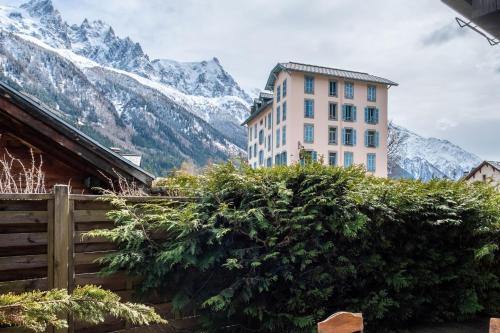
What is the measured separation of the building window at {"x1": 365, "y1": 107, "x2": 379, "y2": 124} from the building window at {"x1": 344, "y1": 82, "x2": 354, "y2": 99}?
210 cm

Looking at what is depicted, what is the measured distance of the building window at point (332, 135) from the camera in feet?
124

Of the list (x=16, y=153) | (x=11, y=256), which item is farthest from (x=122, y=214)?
(x=16, y=153)

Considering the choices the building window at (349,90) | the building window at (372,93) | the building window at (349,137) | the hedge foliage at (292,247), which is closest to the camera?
the hedge foliage at (292,247)

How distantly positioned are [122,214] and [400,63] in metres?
9.43

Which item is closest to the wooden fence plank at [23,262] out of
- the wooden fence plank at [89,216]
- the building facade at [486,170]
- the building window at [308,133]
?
the wooden fence plank at [89,216]

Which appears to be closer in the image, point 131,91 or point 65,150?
point 65,150

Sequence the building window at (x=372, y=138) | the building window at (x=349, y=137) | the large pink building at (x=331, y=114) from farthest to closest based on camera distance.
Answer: the building window at (x=372, y=138), the building window at (x=349, y=137), the large pink building at (x=331, y=114)

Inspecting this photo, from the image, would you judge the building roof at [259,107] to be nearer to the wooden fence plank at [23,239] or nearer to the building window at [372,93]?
the building window at [372,93]

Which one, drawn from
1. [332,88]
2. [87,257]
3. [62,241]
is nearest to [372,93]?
[332,88]

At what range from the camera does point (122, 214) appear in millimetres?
4320

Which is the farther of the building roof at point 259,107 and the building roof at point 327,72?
the building roof at point 259,107

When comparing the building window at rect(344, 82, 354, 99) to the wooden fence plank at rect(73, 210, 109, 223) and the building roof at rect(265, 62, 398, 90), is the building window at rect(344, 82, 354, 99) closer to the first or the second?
Answer: the building roof at rect(265, 62, 398, 90)

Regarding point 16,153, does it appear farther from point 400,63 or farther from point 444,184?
point 400,63

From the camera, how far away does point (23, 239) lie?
390 cm
